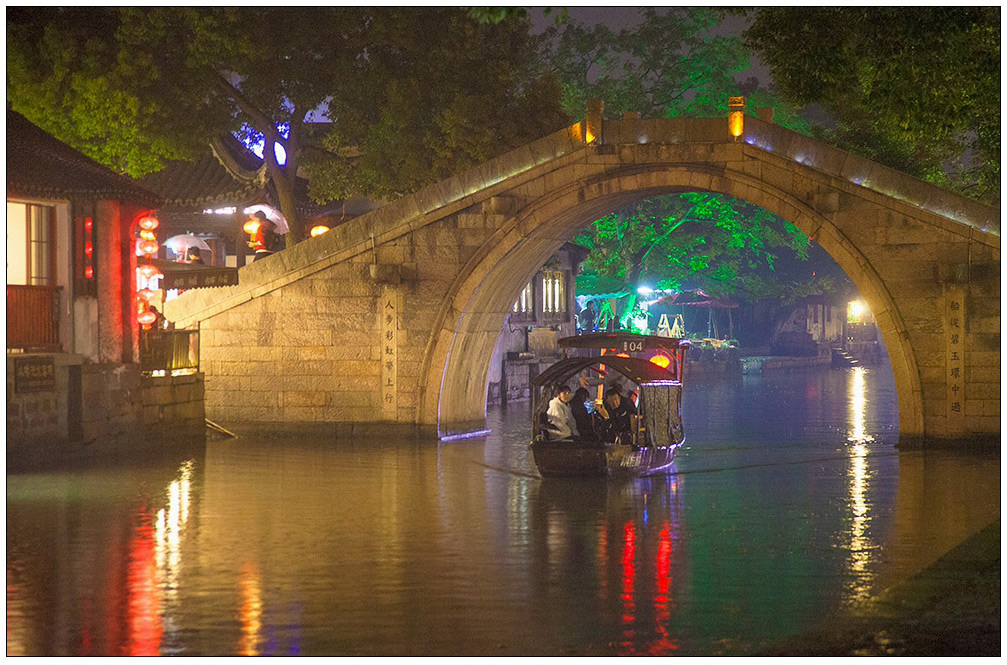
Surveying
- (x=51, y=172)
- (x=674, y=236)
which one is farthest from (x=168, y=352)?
(x=674, y=236)

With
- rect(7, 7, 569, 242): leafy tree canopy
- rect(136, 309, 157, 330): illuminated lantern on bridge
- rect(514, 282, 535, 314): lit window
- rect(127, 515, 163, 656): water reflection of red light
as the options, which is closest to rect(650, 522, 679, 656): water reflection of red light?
rect(127, 515, 163, 656): water reflection of red light

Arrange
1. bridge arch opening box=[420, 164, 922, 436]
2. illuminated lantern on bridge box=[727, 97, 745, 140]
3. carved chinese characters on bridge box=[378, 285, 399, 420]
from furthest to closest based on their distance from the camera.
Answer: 1. carved chinese characters on bridge box=[378, 285, 399, 420]
2. illuminated lantern on bridge box=[727, 97, 745, 140]
3. bridge arch opening box=[420, 164, 922, 436]

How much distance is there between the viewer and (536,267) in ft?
87.8

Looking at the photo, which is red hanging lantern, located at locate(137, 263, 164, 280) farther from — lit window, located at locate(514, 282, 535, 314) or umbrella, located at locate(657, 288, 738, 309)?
umbrella, located at locate(657, 288, 738, 309)

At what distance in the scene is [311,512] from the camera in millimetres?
15570

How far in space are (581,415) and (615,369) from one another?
889 mm

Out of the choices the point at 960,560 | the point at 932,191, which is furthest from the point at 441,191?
the point at 960,560

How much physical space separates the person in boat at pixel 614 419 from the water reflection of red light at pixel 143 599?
24.6 feet

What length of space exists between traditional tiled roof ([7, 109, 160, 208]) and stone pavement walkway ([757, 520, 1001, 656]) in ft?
51.8

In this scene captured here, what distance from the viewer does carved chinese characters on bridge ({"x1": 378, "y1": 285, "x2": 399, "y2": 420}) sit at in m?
24.3

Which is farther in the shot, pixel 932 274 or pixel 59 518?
pixel 932 274

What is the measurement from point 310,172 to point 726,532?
18837 millimetres

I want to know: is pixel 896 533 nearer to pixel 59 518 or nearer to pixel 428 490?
pixel 428 490

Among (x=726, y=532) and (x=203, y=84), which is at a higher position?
(x=203, y=84)
